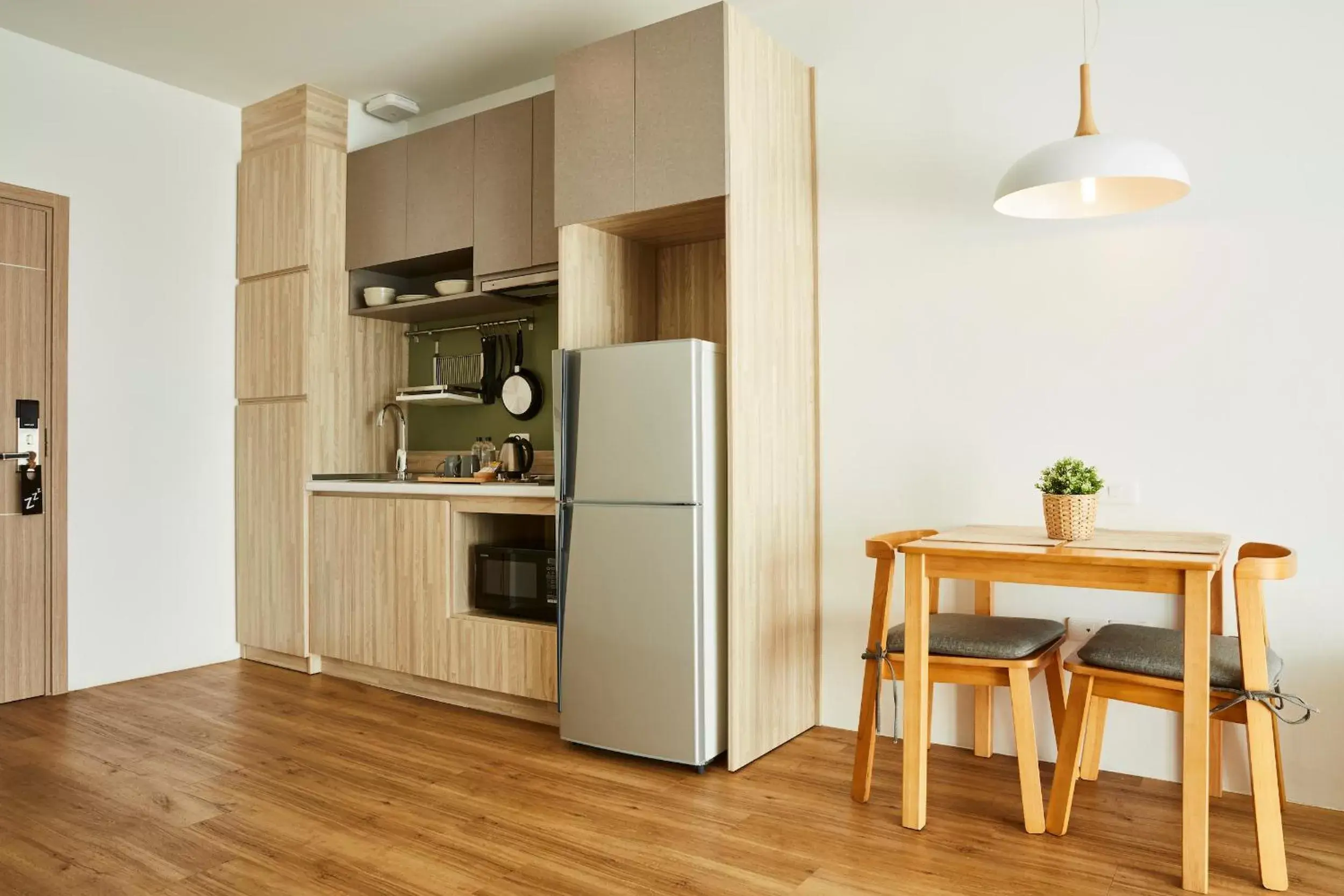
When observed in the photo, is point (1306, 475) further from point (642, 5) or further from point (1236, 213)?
point (642, 5)

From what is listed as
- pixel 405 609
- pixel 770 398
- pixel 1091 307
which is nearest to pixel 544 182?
pixel 770 398

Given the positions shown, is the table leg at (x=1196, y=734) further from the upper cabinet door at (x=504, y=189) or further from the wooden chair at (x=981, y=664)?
the upper cabinet door at (x=504, y=189)

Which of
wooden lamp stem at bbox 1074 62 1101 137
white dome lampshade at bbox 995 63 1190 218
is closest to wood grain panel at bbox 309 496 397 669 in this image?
white dome lampshade at bbox 995 63 1190 218

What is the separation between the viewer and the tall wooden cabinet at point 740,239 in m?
2.93

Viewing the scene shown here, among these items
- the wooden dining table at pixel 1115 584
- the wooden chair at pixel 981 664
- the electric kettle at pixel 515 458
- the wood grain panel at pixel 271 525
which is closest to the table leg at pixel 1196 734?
the wooden dining table at pixel 1115 584

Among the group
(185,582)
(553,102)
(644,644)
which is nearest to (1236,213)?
(644,644)

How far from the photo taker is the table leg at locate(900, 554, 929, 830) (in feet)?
7.94

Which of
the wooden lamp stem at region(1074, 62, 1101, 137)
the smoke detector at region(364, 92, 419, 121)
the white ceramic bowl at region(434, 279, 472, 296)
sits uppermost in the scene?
the smoke detector at region(364, 92, 419, 121)

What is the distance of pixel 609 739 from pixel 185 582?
2523 millimetres

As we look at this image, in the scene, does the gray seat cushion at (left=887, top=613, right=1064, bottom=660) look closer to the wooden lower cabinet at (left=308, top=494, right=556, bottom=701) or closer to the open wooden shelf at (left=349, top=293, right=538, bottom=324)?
the wooden lower cabinet at (left=308, top=494, right=556, bottom=701)

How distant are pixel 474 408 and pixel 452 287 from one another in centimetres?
63

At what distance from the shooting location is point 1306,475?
2.54 metres

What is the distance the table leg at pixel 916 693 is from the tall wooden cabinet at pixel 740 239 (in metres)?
0.62

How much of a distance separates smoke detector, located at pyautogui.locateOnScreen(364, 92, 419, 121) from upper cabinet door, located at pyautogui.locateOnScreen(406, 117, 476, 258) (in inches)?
12.5
